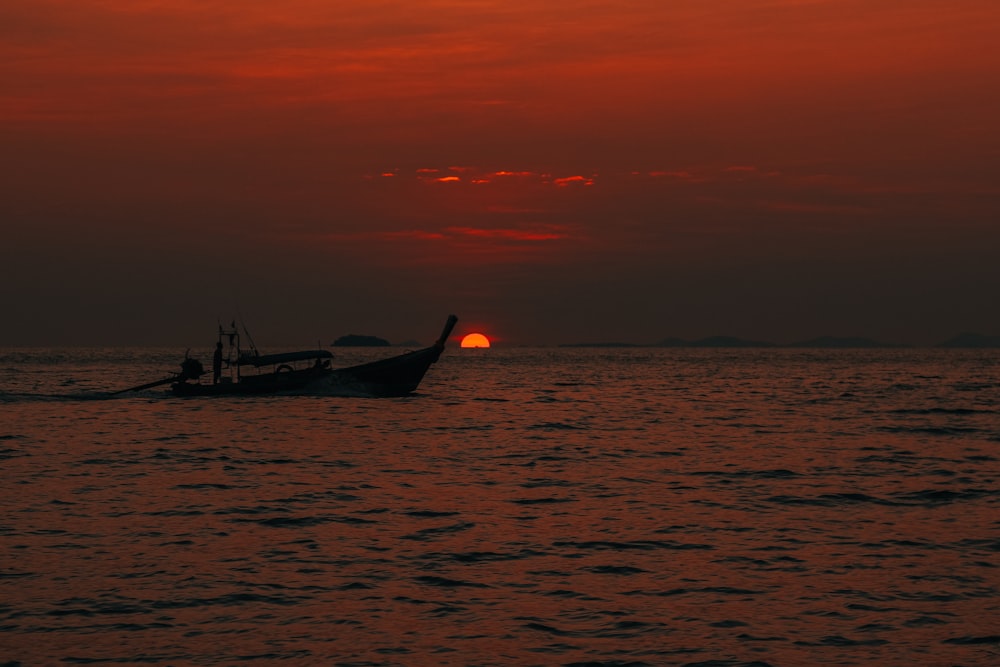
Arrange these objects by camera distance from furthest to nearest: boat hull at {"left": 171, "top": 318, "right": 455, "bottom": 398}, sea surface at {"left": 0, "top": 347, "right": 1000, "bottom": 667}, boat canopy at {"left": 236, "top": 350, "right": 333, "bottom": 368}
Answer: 1. boat hull at {"left": 171, "top": 318, "right": 455, "bottom": 398}
2. boat canopy at {"left": 236, "top": 350, "right": 333, "bottom": 368}
3. sea surface at {"left": 0, "top": 347, "right": 1000, "bottom": 667}

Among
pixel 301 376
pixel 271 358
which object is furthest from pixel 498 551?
pixel 301 376

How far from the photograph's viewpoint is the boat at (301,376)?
5406 cm

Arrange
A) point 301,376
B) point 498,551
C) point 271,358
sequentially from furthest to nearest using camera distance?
point 301,376 → point 271,358 → point 498,551

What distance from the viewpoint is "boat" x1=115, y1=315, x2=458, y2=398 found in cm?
5406

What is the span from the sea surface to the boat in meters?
13.9

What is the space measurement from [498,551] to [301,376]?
39.6m

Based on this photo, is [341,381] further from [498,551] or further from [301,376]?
[498,551]

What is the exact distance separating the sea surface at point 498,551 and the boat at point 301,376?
45.6 ft

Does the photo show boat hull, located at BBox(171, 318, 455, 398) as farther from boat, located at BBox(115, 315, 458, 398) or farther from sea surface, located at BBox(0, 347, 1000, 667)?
sea surface, located at BBox(0, 347, 1000, 667)

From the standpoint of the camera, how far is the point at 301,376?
56562 mm

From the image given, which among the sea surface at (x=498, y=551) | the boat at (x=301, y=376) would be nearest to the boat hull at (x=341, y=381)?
the boat at (x=301, y=376)

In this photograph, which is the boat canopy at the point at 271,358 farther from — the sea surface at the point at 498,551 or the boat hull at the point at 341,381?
the sea surface at the point at 498,551

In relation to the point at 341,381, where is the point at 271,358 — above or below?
above

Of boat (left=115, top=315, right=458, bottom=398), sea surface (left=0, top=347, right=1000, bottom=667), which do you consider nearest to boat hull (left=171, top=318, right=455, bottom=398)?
boat (left=115, top=315, right=458, bottom=398)
